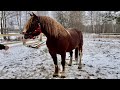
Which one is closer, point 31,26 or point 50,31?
→ point 31,26

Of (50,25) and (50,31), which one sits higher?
(50,25)

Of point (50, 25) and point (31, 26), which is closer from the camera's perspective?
point (31, 26)

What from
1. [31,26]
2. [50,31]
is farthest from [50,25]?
[31,26]

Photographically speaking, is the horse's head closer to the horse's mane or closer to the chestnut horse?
the chestnut horse

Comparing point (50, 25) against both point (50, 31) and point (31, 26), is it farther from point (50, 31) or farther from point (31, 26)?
point (31, 26)

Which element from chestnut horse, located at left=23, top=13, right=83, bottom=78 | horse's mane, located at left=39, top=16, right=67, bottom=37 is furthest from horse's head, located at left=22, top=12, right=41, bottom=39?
horse's mane, located at left=39, top=16, right=67, bottom=37

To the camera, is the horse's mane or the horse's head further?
the horse's mane

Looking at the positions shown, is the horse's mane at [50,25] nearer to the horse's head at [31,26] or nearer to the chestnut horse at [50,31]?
the chestnut horse at [50,31]

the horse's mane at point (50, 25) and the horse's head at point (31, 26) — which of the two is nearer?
the horse's head at point (31, 26)

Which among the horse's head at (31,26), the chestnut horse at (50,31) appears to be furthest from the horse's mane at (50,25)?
the horse's head at (31,26)

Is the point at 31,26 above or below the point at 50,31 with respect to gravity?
above
